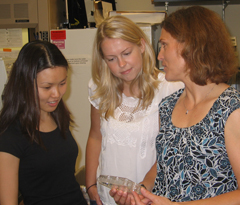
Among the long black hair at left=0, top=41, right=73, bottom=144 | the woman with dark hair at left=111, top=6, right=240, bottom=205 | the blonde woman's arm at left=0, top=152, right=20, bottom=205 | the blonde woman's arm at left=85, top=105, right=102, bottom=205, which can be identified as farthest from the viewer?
the blonde woman's arm at left=85, top=105, right=102, bottom=205

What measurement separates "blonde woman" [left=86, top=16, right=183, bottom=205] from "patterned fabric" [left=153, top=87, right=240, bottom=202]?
9.1 inches

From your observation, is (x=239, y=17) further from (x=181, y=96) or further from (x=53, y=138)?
(x=53, y=138)

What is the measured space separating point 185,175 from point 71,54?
1691mm

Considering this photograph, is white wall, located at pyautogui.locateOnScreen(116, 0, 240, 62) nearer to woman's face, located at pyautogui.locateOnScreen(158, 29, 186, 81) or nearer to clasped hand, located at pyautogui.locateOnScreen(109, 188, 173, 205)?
woman's face, located at pyautogui.locateOnScreen(158, 29, 186, 81)

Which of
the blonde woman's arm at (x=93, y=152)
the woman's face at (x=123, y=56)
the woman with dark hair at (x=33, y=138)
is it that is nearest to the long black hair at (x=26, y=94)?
the woman with dark hair at (x=33, y=138)

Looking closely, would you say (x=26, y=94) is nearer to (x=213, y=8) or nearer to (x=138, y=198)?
(x=138, y=198)

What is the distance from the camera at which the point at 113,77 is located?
141 cm

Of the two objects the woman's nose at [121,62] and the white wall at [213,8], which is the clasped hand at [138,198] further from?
the white wall at [213,8]

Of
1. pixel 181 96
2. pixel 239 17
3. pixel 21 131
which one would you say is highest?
pixel 239 17

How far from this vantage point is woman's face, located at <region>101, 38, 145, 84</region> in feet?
3.92

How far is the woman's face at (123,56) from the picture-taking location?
1.19 meters

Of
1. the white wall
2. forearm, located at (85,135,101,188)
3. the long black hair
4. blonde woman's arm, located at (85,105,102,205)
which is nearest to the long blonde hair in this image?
blonde woman's arm, located at (85,105,102,205)

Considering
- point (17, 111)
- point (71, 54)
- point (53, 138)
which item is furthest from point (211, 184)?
point (71, 54)

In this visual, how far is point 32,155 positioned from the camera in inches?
41.8
